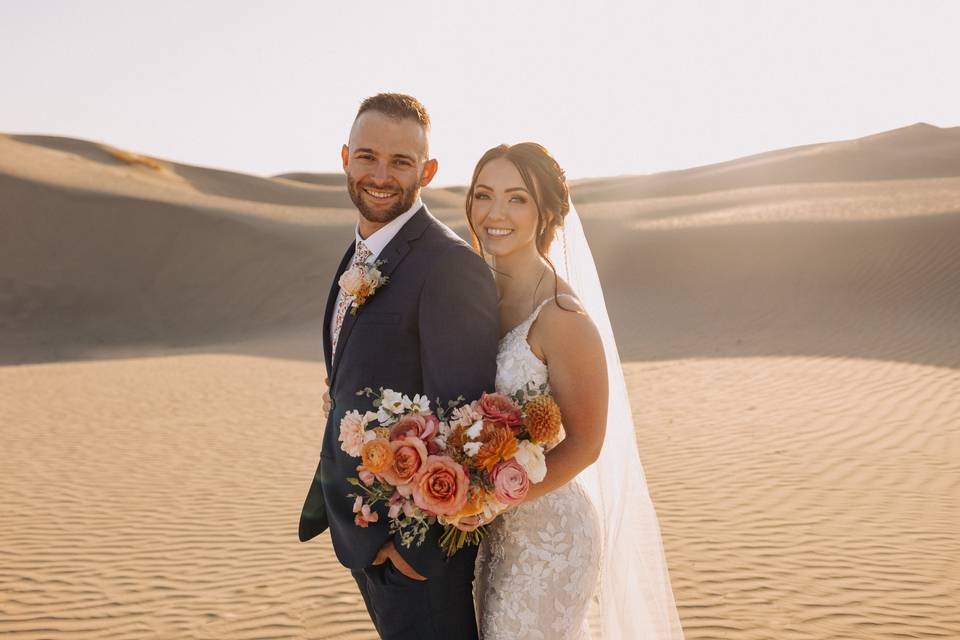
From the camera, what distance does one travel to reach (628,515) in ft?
10.5

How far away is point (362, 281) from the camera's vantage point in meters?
2.42

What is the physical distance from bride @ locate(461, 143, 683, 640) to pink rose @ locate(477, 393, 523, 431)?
226 mm

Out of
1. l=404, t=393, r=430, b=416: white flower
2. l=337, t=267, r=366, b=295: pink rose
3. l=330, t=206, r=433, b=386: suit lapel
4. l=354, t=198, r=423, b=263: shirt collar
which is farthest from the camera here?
l=354, t=198, r=423, b=263: shirt collar

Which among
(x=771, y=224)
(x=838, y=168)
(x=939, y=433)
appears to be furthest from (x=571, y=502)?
(x=838, y=168)

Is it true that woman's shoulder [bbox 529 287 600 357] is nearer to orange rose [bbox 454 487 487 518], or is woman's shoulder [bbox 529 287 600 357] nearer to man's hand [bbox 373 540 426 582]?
orange rose [bbox 454 487 487 518]

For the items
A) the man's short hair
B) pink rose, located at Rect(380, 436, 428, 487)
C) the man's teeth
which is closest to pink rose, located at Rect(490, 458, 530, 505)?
pink rose, located at Rect(380, 436, 428, 487)

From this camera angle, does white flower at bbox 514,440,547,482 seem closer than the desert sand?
Yes

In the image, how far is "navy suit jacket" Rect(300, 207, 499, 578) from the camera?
228 cm

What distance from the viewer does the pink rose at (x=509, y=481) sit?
210 cm

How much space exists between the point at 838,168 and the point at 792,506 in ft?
163

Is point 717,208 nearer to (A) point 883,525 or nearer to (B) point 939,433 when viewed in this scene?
(B) point 939,433

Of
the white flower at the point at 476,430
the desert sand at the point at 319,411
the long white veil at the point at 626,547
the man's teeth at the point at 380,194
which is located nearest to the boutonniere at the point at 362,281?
the man's teeth at the point at 380,194

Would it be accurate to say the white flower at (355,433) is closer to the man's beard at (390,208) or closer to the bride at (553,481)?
the bride at (553,481)

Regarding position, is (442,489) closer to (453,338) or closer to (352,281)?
(453,338)
